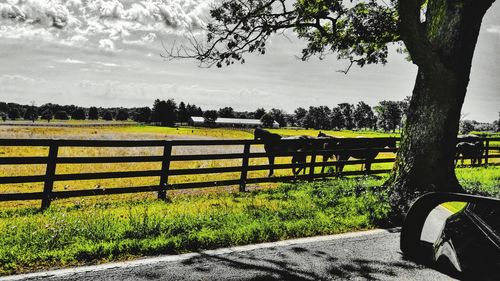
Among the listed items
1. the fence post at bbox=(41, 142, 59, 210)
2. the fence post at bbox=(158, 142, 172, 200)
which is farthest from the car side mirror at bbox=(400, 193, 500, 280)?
the fence post at bbox=(41, 142, 59, 210)

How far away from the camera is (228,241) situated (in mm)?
5648

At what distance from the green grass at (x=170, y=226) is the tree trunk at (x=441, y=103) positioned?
36.3 inches

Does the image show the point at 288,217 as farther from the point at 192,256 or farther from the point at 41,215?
the point at 41,215

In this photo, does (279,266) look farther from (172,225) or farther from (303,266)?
(172,225)

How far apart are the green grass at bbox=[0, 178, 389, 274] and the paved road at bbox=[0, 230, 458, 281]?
391mm

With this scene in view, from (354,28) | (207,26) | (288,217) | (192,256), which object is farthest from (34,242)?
(354,28)

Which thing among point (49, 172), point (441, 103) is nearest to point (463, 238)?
point (441, 103)

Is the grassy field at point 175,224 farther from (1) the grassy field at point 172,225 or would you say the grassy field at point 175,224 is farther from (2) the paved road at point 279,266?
(2) the paved road at point 279,266

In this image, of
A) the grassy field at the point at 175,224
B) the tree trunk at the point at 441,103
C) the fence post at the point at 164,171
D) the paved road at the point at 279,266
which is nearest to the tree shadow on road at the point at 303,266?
the paved road at the point at 279,266

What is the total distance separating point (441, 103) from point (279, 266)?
5806 mm

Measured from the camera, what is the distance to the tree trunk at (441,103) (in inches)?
314

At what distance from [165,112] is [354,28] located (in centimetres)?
12910

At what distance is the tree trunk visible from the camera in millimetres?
7973

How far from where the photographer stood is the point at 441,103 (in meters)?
8.11
